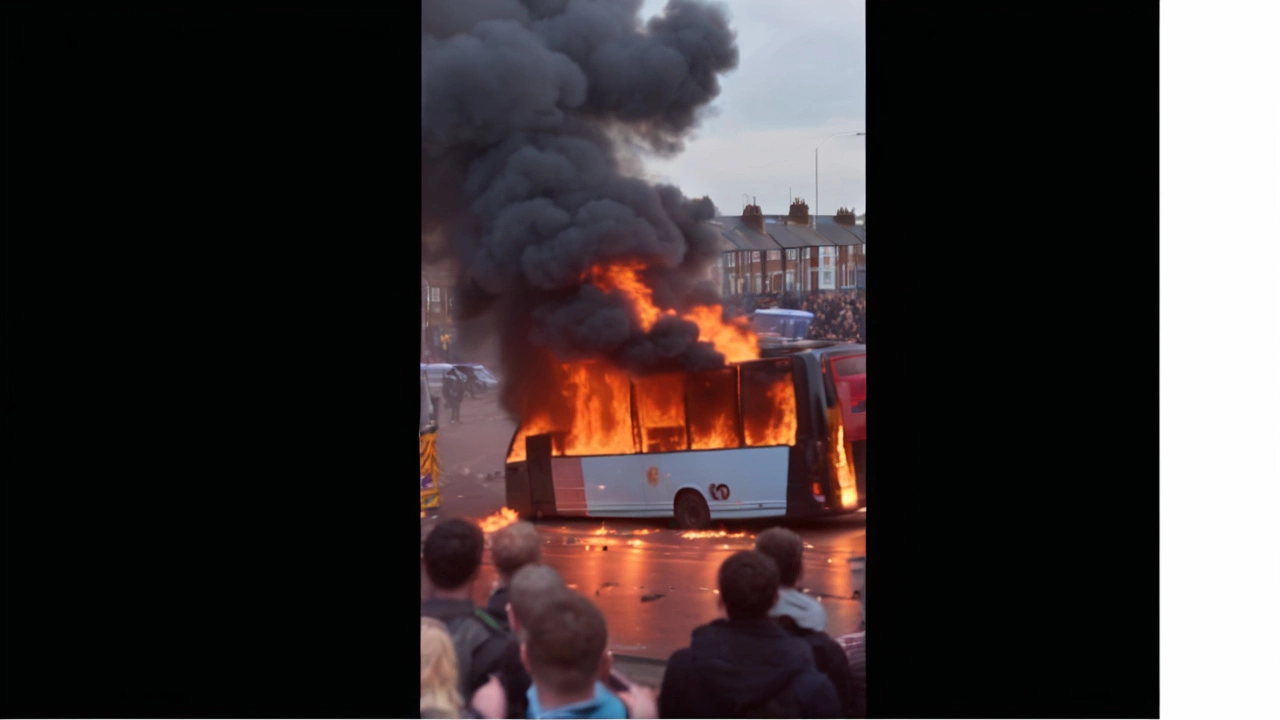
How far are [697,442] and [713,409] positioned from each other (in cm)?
18

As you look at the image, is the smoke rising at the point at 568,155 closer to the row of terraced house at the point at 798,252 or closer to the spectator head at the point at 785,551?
the row of terraced house at the point at 798,252

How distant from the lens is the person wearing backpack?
4.91m

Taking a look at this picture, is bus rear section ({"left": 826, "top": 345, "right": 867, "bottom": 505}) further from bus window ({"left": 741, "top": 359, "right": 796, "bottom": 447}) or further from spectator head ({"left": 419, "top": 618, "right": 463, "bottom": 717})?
spectator head ({"left": 419, "top": 618, "right": 463, "bottom": 717})

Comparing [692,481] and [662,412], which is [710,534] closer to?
[692,481]

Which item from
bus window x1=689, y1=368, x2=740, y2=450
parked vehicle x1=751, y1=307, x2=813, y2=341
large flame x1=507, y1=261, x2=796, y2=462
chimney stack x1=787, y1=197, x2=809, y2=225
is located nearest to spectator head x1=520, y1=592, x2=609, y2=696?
large flame x1=507, y1=261, x2=796, y2=462

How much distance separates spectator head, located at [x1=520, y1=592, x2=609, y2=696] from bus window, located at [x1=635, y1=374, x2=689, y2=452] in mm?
835

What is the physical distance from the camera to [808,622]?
4914 millimetres

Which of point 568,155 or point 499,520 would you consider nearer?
point 568,155

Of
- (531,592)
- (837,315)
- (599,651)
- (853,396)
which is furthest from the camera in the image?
(853,396)

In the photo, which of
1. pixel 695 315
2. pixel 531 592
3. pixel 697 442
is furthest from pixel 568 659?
pixel 695 315

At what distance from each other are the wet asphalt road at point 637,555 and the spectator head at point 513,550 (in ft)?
0.14
